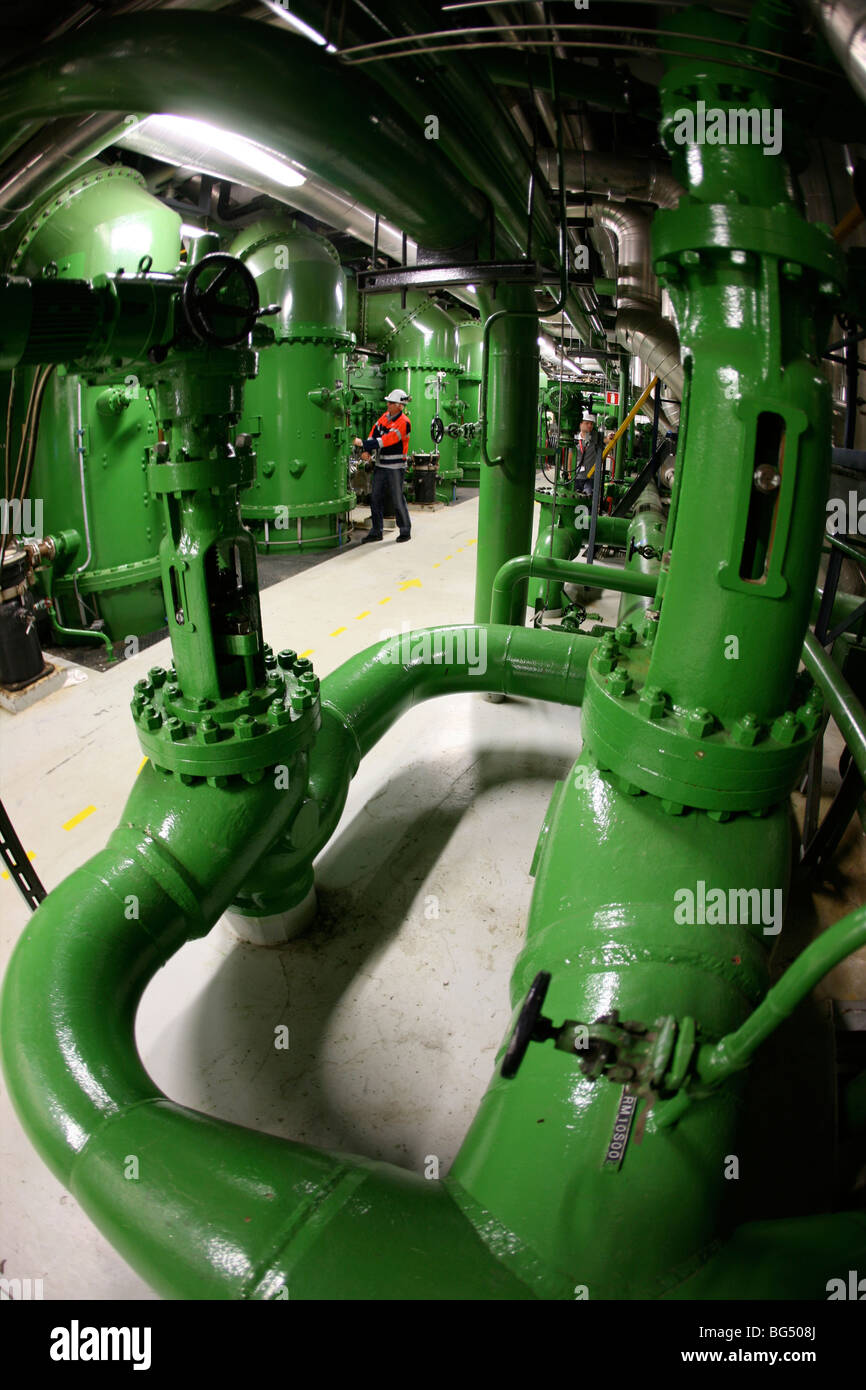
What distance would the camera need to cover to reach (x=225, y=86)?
1734 millimetres

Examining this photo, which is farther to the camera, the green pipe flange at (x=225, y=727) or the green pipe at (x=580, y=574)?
the green pipe at (x=580, y=574)

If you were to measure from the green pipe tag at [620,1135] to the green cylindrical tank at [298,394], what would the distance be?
618 cm

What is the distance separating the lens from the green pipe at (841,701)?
165 centimetres

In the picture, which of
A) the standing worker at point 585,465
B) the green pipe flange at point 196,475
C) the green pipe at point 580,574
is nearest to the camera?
the green pipe flange at point 196,475

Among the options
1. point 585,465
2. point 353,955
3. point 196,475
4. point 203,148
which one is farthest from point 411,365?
point 353,955

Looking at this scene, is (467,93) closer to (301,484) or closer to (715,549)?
(715,549)

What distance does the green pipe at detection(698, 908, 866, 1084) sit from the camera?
785 mm

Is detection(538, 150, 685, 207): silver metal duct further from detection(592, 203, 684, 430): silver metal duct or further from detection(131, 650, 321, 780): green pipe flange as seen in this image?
detection(131, 650, 321, 780): green pipe flange

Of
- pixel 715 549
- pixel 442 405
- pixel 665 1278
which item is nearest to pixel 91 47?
pixel 715 549

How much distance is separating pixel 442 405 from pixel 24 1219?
10.8 meters

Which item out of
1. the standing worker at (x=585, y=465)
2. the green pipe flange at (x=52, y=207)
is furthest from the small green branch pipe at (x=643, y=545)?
the green pipe flange at (x=52, y=207)

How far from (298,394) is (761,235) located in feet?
21.6

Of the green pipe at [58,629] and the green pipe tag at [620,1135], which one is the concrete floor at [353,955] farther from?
the green pipe tag at [620,1135]

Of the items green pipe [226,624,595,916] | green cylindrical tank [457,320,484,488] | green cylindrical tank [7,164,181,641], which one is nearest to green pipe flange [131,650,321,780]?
green pipe [226,624,595,916]
